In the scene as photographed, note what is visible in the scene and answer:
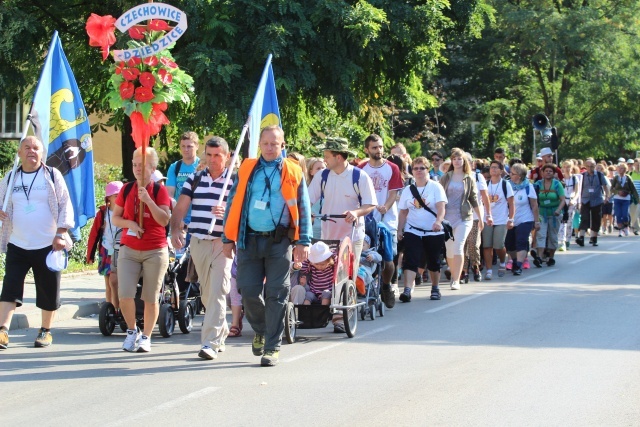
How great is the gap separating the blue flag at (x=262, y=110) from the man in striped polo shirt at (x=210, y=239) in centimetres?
125

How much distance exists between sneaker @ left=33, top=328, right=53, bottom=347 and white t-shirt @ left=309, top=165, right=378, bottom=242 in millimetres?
3192

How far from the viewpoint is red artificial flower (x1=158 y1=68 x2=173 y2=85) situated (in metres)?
10.3

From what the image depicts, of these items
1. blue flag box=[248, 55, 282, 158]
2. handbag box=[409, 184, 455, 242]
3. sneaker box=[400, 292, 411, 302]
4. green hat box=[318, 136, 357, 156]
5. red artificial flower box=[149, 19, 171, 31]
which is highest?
red artificial flower box=[149, 19, 171, 31]

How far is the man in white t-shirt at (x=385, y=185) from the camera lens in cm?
1375

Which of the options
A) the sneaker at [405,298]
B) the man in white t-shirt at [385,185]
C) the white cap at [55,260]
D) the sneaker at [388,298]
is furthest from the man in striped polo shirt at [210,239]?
the sneaker at [405,298]

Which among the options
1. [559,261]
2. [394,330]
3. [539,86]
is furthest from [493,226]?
[539,86]

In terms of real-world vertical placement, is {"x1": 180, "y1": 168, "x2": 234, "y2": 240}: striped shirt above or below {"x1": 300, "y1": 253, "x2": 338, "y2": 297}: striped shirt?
above

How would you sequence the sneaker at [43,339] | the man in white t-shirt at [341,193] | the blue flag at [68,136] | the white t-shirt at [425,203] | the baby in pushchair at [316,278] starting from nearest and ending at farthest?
the sneaker at [43,339], the baby in pushchair at [316,278], the blue flag at [68,136], the man in white t-shirt at [341,193], the white t-shirt at [425,203]

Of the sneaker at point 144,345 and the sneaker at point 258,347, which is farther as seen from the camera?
the sneaker at point 144,345

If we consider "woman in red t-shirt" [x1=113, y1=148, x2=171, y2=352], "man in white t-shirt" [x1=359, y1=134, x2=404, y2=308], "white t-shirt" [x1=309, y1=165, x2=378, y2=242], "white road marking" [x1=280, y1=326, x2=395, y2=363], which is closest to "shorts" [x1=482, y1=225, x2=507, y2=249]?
"man in white t-shirt" [x1=359, y1=134, x2=404, y2=308]

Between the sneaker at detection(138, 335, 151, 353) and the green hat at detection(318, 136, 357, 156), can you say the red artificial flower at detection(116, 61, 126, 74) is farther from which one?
the green hat at detection(318, 136, 357, 156)

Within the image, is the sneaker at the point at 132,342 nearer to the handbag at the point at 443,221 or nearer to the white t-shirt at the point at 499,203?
the handbag at the point at 443,221

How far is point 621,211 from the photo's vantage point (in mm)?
29406

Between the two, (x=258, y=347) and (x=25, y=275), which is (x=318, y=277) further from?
(x=25, y=275)
